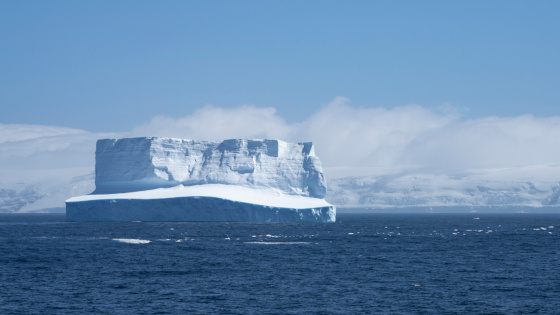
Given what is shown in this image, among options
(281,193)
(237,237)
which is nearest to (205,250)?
(237,237)

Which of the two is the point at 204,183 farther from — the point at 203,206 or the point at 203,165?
the point at 203,206

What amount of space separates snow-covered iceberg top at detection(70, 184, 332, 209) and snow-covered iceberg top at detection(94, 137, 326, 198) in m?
1.16

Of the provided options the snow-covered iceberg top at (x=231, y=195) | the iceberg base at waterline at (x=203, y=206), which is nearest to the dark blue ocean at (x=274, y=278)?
the iceberg base at waterline at (x=203, y=206)

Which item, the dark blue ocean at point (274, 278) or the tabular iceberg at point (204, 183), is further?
the tabular iceberg at point (204, 183)

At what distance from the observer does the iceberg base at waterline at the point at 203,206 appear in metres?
76.9

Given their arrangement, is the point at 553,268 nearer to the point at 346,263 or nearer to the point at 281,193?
the point at 346,263

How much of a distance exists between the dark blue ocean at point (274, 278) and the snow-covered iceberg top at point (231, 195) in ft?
89.6

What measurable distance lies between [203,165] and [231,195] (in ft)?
31.2

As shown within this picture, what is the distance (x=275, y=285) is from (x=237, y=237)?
28.3 meters

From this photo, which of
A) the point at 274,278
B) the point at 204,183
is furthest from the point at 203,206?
the point at 274,278

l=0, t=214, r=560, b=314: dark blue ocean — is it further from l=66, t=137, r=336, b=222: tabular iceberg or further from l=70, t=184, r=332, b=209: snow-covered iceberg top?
l=66, t=137, r=336, b=222: tabular iceberg

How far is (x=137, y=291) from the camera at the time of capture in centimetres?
2688

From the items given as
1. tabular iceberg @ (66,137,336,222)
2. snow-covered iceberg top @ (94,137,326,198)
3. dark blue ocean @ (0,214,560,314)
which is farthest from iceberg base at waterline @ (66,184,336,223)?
dark blue ocean @ (0,214,560,314)

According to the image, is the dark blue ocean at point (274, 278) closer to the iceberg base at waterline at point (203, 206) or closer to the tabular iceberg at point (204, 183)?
the iceberg base at waterline at point (203, 206)
